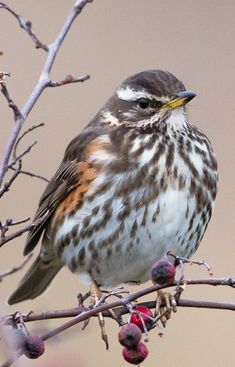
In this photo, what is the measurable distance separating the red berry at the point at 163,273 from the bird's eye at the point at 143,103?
5.86ft

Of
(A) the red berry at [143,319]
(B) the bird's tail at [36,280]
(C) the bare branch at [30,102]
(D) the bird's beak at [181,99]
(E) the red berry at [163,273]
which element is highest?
(C) the bare branch at [30,102]

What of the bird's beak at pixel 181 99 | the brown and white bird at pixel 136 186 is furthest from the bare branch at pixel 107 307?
the bird's beak at pixel 181 99

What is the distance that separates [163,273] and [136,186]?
5.40 ft

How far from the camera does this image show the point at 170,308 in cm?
286

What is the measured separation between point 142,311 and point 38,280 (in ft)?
7.30

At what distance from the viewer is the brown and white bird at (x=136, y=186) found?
14.0 feet

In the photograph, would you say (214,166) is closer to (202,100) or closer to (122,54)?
(202,100)

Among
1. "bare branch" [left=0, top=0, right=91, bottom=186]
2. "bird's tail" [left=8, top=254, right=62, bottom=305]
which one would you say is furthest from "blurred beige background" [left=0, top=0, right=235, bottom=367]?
"bare branch" [left=0, top=0, right=91, bottom=186]

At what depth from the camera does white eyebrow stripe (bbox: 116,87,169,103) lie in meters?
4.30

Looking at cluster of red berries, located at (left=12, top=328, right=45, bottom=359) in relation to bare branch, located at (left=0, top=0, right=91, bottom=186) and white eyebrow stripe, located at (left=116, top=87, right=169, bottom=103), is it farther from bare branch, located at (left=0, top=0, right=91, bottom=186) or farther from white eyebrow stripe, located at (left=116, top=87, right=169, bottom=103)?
white eyebrow stripe, located at (left=116, top=87, right=169, bottom=103)

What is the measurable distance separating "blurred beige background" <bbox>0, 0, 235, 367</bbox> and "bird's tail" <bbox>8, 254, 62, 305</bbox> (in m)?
0.59

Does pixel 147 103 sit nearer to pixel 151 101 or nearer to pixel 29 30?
pixel 151 101

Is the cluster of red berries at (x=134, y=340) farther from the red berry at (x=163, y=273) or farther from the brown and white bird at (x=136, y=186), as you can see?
the brown and white bird at (x=136, y=186)

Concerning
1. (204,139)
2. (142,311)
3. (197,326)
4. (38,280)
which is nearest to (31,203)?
(197,326)
